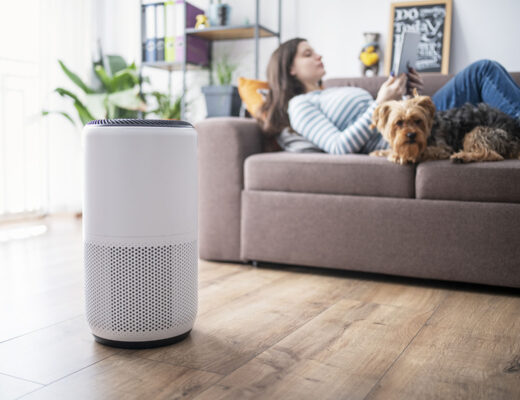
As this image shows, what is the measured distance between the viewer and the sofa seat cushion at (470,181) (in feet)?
6.03

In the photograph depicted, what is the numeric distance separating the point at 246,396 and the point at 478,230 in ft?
3.84

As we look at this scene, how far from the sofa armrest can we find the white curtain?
70.8 inches

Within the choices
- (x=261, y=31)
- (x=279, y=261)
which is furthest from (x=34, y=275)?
(x=261, y=31)

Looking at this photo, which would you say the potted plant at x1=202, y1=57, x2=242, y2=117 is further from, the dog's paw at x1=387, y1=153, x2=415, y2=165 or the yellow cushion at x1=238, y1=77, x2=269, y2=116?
the dog's paw at x1=387, y1=153, x2=415, y2=165

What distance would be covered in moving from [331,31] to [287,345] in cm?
269

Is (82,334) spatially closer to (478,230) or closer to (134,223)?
(134,223)

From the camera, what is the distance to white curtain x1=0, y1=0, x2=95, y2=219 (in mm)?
3510

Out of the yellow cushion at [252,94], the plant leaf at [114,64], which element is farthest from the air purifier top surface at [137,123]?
the plant leaf at [114,64]

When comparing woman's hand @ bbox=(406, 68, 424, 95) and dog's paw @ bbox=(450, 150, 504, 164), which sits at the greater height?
woman's hand @ bbox=(406, 68, 424, 95)

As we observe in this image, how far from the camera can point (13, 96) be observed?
358 cm

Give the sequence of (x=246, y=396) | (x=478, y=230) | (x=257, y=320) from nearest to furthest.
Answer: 1. (x=246, y=396)
2. (x=257, y=320)
3. (x=478, y=230)

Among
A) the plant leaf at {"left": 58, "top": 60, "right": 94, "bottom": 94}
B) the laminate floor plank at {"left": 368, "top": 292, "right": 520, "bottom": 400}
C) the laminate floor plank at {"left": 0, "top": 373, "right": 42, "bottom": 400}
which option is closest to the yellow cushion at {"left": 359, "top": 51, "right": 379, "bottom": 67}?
the plant leaf at {"left": 58, "top": 60, "right": 94, "bottom": 94}

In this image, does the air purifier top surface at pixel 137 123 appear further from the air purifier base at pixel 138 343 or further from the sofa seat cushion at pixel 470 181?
the sofa seat cushion at pixel 470 181

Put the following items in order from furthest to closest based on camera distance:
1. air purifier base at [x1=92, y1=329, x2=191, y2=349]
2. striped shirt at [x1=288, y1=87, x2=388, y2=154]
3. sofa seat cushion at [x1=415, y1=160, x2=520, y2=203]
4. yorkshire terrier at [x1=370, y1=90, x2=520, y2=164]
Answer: striped shirt at [x1=288, y1=87, x2=388, y2=154], yorkshire terrier at [x1=370, y1=90, x2=520, y2=164], sofa seat cushion at [x1=415, y1=160, x2=520, y2=203], air purifier base at [x1=92, y1=329, x2=191, y2=349]
